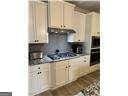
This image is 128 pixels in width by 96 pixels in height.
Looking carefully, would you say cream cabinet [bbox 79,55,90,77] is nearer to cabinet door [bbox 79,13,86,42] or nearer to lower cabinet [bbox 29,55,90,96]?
lower cabinet [bbox 29,55,90,96]

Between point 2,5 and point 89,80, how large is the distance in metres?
4.20

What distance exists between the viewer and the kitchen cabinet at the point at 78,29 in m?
5.18

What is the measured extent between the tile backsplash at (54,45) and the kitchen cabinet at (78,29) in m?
0.22

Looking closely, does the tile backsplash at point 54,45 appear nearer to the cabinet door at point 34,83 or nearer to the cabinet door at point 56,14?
the cabinet door at point 56,14

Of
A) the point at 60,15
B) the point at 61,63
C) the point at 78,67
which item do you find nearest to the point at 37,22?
the point at 60,15

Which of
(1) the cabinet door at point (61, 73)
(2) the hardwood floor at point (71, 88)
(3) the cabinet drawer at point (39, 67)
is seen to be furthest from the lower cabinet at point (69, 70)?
(3) the cabinet drawer at point (39, 67)

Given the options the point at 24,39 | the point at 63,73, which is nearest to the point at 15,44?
the point at 24,39

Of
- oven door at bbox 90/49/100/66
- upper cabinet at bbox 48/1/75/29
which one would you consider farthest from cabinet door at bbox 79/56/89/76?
upper cabinet at bbox 48/1/75/29

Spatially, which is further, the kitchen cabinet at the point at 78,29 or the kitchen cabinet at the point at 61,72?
the kitchen cabinet at the point at 78,29

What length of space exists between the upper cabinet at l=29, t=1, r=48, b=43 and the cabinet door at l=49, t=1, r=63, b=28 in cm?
18

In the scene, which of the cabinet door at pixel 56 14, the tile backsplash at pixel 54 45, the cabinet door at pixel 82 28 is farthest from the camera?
the cabinet door at pixel 82 28

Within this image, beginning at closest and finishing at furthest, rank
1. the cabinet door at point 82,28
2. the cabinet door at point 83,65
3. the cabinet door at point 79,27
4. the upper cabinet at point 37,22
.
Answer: the upper cabinet at point 37,22
the cabinet door at point 83,65
the cabinet door at point 79,27
the cabinet door at point 82,28

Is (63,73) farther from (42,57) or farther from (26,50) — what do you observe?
(26,50)
